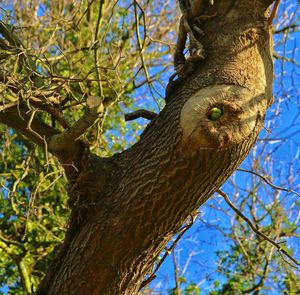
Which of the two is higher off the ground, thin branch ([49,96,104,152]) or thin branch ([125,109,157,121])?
thin branch ([125,109,157,121])

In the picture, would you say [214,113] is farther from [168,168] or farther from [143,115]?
[143,115]

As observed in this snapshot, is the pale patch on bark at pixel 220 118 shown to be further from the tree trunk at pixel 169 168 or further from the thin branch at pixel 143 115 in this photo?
the thin branch at pixel 143 115

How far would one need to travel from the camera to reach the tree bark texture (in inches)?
71.4

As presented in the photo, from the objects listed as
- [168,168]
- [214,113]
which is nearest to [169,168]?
[168,168]

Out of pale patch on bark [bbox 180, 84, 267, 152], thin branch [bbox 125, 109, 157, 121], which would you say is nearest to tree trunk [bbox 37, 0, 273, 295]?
pale patch on bark [bbox 180, 84, 267, 152]

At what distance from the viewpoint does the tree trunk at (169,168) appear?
1.81 m

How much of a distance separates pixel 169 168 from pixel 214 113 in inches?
10.0

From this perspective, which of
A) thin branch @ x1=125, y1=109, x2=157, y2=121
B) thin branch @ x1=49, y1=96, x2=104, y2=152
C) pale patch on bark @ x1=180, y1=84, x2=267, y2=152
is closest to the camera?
pale patch on bark @ x1=180, y1=84, x2=267, y2=152

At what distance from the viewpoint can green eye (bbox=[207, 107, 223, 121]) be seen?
70.8 inches

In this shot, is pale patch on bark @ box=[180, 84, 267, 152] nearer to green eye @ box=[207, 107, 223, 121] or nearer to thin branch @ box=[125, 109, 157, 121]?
green eye @ box=[207, 107, 223, 121]

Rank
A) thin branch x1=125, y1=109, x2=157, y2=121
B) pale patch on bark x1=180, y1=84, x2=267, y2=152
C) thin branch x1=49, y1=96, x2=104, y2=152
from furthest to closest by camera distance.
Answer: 1. thin branch x1=125, y1=109, x2=157, y2=121
2. thin branch x1=49, y1=96, x2=104, y2=152
3. pale patch on bark x1=180, y1=84, x2=267, y2=152

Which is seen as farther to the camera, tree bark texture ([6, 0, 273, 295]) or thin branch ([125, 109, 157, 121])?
thin branch ([125, 109, 157, 121])

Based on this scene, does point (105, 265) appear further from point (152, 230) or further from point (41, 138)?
→ point (41, 138)

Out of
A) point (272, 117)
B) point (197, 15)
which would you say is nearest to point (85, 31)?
point (272, 117)
